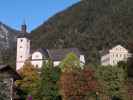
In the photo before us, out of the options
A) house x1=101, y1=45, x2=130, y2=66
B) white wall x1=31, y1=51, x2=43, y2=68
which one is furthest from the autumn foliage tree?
house x1=101, y1=45, x2=130, y2=66

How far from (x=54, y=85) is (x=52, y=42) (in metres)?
127

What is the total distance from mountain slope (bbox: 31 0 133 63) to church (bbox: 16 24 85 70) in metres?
39.8

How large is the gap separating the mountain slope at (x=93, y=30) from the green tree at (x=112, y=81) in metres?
84.1

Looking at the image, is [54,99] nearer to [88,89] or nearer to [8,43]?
[88,89]

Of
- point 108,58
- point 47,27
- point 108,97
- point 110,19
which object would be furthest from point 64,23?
point 108,97

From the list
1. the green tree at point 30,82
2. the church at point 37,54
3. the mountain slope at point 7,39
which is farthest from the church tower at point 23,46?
the mountain slope at point 7,39

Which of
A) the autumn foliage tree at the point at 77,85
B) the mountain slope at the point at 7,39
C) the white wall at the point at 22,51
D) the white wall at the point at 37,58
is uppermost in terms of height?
the mountain slope at the point at 7,39

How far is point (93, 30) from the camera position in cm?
17300

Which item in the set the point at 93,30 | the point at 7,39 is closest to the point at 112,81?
the point at 7,39

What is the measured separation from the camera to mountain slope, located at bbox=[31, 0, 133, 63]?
6102 inches

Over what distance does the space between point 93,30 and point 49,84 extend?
448ft

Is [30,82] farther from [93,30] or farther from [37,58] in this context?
[93,30]

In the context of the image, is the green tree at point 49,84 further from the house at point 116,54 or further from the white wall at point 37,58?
the house at point 116,54

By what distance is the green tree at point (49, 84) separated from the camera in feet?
121
